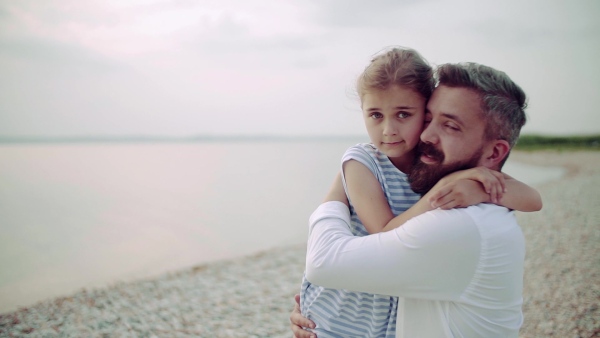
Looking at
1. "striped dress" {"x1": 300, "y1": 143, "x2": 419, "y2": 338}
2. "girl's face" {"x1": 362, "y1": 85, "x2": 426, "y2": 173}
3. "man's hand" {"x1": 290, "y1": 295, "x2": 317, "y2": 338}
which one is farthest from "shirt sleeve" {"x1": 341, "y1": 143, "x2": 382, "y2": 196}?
"man's hand" {"x1": 290, "y1": 295, "x2": 317, "y2": 338}

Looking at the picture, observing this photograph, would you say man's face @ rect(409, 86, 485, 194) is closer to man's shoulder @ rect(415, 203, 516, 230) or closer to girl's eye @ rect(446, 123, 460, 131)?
girl's eye @ rect(446, 123, 460, 131)

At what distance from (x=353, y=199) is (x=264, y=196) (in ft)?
47.8

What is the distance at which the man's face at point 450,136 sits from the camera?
166cm

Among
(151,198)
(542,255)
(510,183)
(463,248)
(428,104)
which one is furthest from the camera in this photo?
(151,198)

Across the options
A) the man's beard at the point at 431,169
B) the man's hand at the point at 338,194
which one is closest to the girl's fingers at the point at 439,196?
the man's beard at the point at 431,169

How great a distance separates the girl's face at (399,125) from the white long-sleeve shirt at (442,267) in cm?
53

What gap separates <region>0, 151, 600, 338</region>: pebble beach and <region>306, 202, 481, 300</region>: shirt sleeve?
3.67 metres

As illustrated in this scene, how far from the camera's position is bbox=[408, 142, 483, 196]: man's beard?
1724 mm

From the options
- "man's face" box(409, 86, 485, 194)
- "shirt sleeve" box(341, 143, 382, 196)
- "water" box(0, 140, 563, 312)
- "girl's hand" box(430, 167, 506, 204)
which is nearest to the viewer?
"girl's hand" box(430, 167, 506, 204)

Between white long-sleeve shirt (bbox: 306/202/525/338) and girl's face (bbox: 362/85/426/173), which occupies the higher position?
girl's face (bbox: 362/85/426/173)

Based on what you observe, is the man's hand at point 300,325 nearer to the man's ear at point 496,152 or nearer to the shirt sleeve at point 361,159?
the shirt sleeve at point 361,159

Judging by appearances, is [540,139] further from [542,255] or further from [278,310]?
[278,310]

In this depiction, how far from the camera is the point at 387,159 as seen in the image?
1985 mm

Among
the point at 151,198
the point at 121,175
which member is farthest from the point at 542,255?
the point at 121,175
